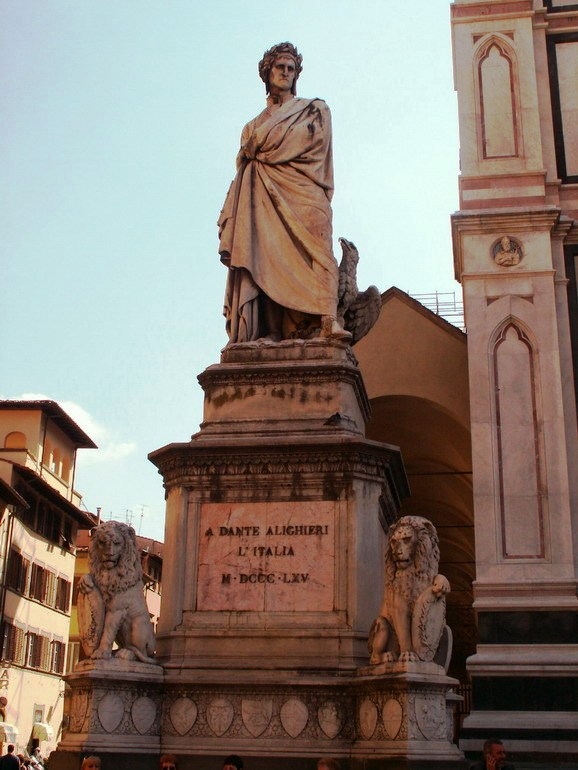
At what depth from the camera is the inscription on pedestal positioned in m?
9.41

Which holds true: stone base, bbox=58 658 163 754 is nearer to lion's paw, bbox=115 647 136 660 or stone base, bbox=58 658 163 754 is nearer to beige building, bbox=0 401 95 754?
lion's paw, bbox=115 647 136 660

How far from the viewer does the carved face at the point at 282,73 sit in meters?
11.9

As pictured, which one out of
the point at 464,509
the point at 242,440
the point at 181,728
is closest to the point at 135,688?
the point at 181,728

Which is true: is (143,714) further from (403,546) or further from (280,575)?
(403,546)

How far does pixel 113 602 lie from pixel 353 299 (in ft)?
13.8

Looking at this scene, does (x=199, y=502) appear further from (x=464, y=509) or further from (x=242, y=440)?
(x=464, y=509)

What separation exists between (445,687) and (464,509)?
15.0 m

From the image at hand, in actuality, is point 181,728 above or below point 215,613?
below

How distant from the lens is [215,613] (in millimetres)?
9523

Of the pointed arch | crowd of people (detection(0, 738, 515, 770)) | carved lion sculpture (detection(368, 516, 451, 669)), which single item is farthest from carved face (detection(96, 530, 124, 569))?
the pointed arch

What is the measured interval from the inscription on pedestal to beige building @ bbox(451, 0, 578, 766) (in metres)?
4.72

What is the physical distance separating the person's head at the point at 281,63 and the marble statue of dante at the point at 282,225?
1cm

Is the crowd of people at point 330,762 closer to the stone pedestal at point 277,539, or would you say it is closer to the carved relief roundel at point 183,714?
the carved relief roundel at point 183,714

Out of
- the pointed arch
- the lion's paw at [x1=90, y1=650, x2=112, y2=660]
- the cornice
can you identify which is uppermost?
the pointed arch
